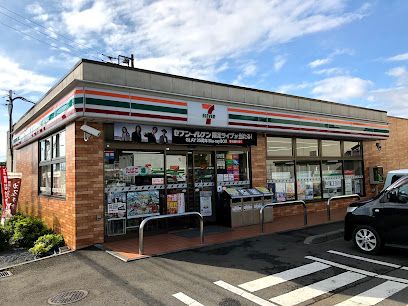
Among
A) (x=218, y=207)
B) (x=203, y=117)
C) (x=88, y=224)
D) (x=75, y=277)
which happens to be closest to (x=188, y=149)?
(x=203, y=117)

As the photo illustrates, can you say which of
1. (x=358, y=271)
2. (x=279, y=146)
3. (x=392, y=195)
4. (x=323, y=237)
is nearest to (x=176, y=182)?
(x=323, y=237)

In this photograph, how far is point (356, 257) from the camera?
717 centimetres

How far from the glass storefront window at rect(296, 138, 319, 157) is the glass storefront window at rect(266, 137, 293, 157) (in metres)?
0.44

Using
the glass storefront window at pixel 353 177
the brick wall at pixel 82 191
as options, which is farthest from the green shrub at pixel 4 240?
the glass storefront window at pixel 353 177

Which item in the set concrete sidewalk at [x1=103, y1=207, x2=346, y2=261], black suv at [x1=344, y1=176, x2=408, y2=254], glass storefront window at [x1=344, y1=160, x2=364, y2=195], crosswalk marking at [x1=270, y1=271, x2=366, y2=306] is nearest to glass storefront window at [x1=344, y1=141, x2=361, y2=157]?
glass storefront window at [x1=344, y1=160, x2=364, y2=195]

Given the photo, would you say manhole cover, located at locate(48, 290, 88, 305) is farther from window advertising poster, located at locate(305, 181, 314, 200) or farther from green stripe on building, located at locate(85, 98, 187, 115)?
window advertising poster, located at locate(305, 181, 314, 200)

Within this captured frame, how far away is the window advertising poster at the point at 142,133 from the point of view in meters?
8.97

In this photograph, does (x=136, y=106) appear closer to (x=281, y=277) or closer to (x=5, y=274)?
(x=5, y=274)

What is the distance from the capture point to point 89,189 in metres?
8.38

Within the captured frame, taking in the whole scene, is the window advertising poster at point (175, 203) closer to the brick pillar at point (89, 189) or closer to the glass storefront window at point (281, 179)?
the brick pillar at point (89, 189)

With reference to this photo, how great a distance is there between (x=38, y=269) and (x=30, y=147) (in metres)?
7.53

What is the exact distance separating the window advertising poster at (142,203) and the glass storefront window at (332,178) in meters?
7.70

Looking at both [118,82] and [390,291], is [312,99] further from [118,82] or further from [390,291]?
[390,291]

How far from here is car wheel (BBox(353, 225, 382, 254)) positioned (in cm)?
726
